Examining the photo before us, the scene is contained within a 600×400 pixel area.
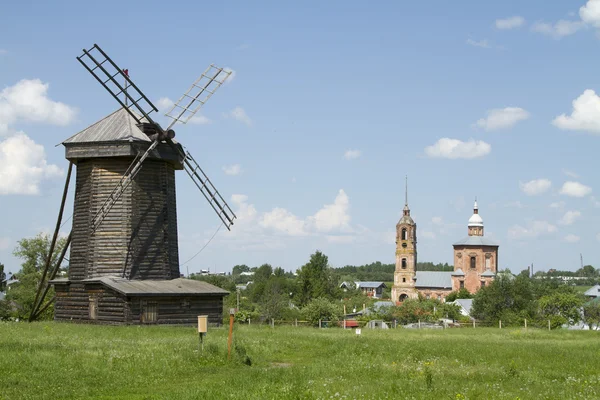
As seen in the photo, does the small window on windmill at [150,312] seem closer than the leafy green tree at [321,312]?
Yes

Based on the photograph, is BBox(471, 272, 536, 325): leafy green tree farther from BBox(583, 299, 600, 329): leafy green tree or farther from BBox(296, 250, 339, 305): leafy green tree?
BBox(296, 250, 339, 305): leafy green tree

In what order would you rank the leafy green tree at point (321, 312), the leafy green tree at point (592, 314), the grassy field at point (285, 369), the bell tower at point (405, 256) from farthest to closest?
the bell tower at point (405, 256) → the leafy green tree at point (592, 314) → the leafy green tree at point (321, 312) → the grassy field at point (285, 369)

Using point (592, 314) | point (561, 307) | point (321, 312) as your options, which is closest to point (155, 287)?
point (321, 312)

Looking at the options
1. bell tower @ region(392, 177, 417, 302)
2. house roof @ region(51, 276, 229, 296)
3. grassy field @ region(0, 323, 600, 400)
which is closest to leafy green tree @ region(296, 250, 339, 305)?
bell tower @ region(392, 177, 417, 302)

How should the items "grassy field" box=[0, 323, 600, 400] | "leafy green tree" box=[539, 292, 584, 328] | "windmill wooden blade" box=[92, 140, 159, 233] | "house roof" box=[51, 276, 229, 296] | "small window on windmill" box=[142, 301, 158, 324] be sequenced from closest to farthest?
"grassy field" box=[0, 323, 600, 400] < "house roof" box=[51, 276, 229, 296] < "small window on windmill" box=[142, 301, 158, 324] < "windmill wooden blade" box=[92, 140, 159, 233] < "leafy green tree" box=[539, 292, 584, 328]

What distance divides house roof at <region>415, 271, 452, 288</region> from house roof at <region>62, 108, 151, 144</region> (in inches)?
3450

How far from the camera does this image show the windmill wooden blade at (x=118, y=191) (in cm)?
3459

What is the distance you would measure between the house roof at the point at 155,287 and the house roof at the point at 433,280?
282 feet

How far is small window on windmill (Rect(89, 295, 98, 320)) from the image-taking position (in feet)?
115

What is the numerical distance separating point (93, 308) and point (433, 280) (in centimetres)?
9010

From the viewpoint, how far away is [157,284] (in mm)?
35031

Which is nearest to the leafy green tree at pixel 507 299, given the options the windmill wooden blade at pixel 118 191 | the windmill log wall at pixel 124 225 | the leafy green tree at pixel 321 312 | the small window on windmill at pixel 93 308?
the leafy green tree at pixel 321 312

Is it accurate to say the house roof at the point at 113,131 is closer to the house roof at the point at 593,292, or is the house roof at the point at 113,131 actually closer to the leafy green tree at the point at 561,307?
the leafy green tree at the point at 561,307

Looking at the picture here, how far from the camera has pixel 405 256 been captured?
117 meters
